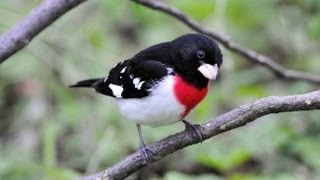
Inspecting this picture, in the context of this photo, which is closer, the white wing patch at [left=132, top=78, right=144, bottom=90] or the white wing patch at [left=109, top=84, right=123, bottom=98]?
the white wing patch at [left=132, top=78, right=144, bottom=90]

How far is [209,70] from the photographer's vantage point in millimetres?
2025

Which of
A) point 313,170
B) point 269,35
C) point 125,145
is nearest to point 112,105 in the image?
point 125,145

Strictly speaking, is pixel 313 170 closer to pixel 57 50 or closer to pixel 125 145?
pixel 125 145

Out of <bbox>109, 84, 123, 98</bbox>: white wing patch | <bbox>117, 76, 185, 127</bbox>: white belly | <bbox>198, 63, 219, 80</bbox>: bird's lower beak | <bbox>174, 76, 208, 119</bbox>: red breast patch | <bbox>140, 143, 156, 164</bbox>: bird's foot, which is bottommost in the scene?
<bbox>140, 143, 156, 164</bbox>: bird's foot

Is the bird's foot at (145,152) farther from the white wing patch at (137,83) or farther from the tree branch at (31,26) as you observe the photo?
the tree branch at (31,26)

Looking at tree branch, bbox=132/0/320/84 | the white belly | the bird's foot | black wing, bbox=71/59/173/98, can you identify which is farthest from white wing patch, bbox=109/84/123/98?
tree branch, bbox=132/0/320/84

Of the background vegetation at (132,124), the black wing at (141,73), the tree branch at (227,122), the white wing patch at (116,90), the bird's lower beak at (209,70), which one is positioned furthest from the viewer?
the background vegetation at (132,124)

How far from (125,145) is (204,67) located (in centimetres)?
148

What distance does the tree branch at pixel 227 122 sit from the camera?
1752 mm

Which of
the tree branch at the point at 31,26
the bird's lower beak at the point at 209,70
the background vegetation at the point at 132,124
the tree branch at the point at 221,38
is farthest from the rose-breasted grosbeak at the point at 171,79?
the background vegetation at the point at 132,124

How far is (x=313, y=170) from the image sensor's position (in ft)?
10.6

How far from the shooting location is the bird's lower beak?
201cm

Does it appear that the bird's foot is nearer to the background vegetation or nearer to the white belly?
the white belly

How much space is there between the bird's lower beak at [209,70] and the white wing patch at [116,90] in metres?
0.37
